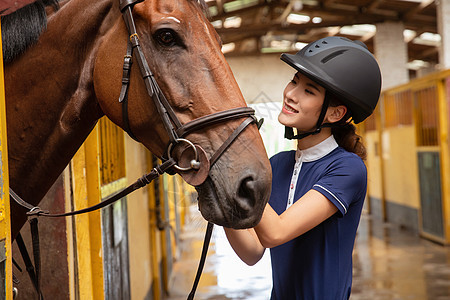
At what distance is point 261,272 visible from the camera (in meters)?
5.75

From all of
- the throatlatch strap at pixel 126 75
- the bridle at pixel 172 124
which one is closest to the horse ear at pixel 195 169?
the bridle at pixel 172 124

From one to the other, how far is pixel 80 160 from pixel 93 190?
0.44ft

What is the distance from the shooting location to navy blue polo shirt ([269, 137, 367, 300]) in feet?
4.30

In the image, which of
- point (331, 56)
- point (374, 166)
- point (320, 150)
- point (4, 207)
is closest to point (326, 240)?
point (320, 150)

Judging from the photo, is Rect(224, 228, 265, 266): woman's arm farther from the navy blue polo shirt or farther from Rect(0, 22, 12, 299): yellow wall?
Rect(0, 22, 12, 299): yellow wall

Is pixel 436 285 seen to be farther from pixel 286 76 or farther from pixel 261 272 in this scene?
pixel 286 76

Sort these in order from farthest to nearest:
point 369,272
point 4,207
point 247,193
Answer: point 369,272 < point 247,193 < point 4,207

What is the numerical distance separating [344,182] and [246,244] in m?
0.32

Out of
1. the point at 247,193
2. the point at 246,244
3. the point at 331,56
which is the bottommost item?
the point at 246,244

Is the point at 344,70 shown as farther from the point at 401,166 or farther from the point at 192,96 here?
the point at 401,166

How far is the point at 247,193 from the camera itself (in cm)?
110

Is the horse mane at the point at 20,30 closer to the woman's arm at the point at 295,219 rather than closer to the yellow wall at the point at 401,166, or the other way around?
the woman's arm at the point at 295,219

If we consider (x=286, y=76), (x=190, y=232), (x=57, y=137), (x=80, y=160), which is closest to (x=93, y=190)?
(x=80, y=160)

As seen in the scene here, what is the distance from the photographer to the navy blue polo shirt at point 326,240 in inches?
51.6
